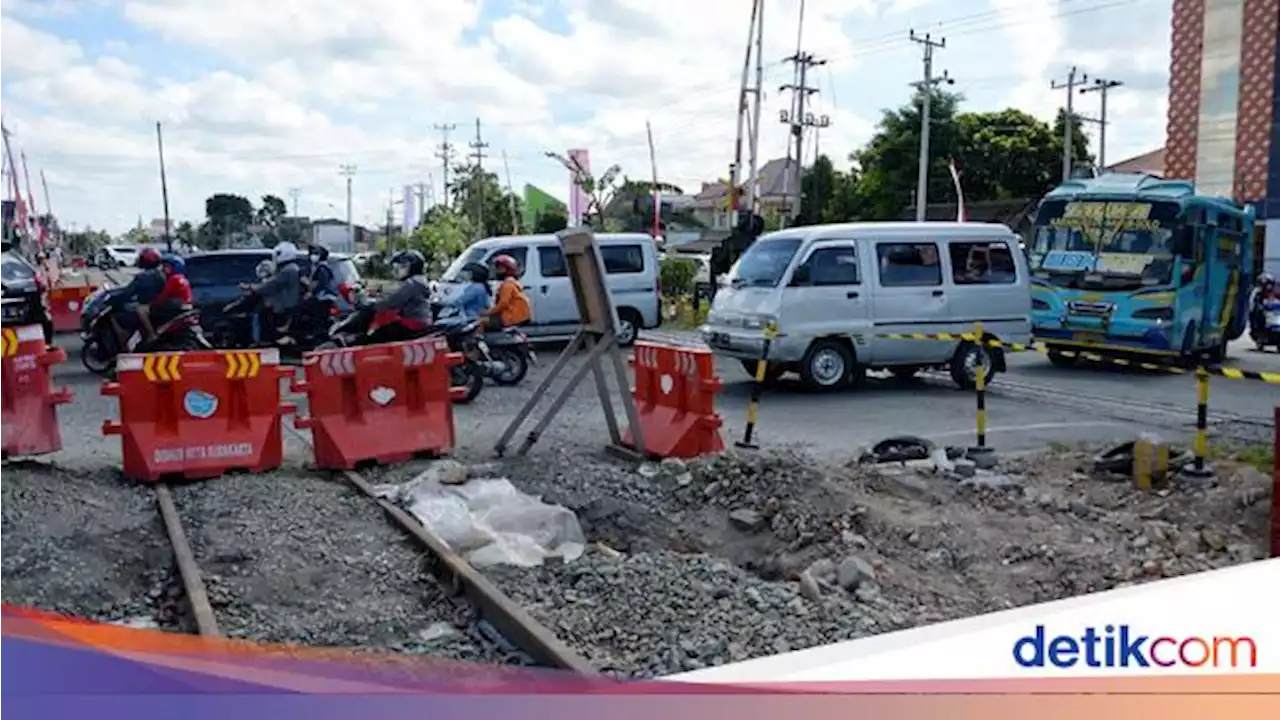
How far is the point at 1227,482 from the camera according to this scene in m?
7.55

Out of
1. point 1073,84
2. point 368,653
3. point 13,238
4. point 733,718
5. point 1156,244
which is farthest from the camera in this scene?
point 1073,84

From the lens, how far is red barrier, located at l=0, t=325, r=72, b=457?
8.25 meters

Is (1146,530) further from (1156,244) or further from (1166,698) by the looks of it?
(1156,244)

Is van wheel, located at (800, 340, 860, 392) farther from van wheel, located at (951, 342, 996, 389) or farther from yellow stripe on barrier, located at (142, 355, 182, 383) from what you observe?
yellow stripe on barrier, located at (142, 355, 182, 383)

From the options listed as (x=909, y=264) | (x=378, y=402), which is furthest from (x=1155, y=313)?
(x=378, y=402)

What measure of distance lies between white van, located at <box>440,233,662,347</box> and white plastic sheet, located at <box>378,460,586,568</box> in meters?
9.41

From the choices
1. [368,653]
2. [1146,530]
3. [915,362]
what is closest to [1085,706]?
[368,653]

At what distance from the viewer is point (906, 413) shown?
11719 millimetres

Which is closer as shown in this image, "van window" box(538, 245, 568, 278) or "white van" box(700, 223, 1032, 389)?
"white van" box(700, 223, 1032, 389)

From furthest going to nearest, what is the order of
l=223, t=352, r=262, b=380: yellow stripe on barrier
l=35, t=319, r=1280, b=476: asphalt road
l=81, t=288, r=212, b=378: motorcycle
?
l=81, t=288, r=212, b=378: motorcycle → l=35, t=319, r=1280, b=476: asphalt road → l=223, t=352, r=262, b=380: yellow stripe on barrier

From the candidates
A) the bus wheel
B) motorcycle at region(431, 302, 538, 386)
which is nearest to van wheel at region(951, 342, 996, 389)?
the bus wheel

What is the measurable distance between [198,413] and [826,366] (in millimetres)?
7086

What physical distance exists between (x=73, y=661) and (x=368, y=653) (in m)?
2.14

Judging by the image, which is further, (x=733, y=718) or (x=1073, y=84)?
(x=1073, y=84)
